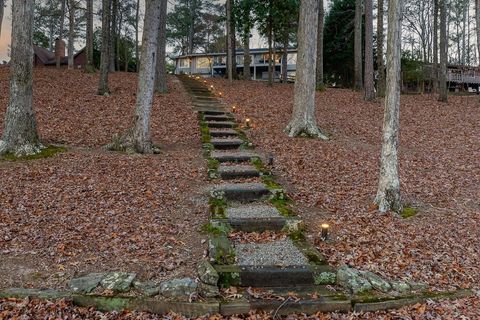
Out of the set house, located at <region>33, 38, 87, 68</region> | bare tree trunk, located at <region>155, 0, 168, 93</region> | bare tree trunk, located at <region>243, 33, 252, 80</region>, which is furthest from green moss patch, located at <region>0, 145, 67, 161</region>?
house, located at <region>33, 38, 87, 68</region>

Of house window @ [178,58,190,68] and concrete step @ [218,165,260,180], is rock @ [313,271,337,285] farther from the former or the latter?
house window @ [178,58,190,68]

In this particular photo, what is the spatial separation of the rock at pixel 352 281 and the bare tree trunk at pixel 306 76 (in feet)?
22.1

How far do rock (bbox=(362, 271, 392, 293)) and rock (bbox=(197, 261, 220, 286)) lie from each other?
1741 mm

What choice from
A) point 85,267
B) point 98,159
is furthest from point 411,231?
point 98,159

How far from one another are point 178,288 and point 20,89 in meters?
6.27

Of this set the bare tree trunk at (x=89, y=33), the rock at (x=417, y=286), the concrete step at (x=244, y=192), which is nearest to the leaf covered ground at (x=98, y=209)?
the concrete step at (x=244, y=192)

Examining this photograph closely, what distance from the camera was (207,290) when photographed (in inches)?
A: 164

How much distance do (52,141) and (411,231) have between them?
8.23 metres

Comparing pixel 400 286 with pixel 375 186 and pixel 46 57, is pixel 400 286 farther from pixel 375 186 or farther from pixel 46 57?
pixel 46 57

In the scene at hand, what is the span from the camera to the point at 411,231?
5.82 m

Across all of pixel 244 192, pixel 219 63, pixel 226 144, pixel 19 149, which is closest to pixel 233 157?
pixel 226 144

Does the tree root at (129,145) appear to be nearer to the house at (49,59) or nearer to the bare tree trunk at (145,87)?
the bare tree trunk at (145,87)

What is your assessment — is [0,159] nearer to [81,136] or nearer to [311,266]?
[81,136]

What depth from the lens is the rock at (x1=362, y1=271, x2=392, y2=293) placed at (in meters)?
4.35
